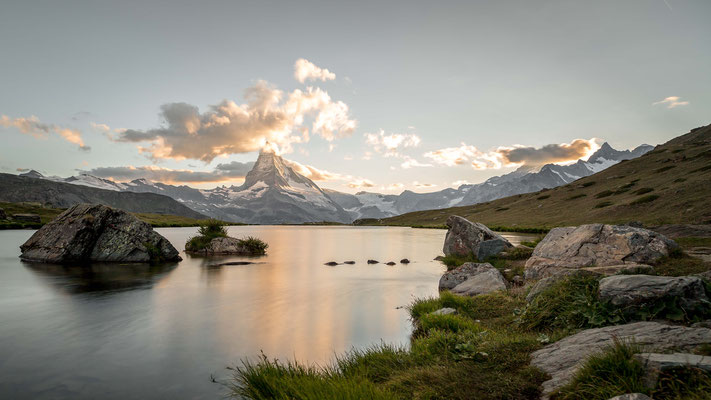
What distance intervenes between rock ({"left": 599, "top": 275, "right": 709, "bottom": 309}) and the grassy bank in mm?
164

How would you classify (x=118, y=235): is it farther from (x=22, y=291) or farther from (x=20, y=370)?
(x=20, y=370)

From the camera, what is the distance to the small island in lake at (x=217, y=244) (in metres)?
37.6

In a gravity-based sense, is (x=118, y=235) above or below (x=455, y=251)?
above

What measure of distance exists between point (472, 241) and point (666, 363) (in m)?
24.9

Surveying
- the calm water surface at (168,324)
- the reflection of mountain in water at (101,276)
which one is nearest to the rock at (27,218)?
the reflection of mountain in water at (101,276)

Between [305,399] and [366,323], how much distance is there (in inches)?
353

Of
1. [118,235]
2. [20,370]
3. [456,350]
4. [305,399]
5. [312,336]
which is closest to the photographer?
[305,399]

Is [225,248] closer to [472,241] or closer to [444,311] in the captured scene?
[472,241]

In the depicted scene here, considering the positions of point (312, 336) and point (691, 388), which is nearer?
point (691, 388)

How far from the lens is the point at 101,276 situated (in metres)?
22.1

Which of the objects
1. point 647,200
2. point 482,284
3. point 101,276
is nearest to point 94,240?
point 101,276

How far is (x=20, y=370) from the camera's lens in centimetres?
880

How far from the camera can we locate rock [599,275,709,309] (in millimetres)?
7539

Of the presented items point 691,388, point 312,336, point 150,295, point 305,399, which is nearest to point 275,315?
point 312,336
